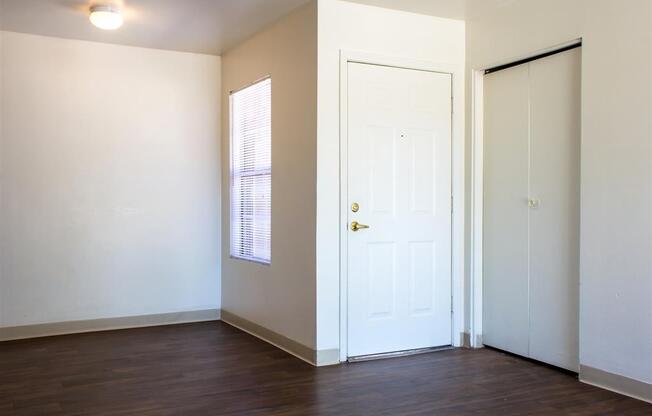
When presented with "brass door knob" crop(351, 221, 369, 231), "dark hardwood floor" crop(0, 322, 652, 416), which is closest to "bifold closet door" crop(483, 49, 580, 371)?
"dark hardwood floor" crop(0, 322, 652, 416)

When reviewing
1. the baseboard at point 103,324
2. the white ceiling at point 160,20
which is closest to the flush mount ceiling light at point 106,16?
the white ceiling at point 160,20

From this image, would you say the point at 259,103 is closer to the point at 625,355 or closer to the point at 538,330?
the point at 538,330

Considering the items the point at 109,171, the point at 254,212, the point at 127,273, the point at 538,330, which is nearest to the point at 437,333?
the point at 538,330

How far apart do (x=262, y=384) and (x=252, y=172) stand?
212 centimetres

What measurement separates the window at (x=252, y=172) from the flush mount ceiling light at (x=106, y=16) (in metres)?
1.25

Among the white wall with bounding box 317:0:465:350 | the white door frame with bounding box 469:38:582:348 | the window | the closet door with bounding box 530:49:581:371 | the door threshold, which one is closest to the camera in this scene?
the closet door with bounding box 530:49:581:371

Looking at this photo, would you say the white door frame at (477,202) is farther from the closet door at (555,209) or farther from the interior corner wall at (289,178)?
the interior corner wall at (289,178)

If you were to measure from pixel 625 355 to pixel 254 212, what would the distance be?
3083 millimetres

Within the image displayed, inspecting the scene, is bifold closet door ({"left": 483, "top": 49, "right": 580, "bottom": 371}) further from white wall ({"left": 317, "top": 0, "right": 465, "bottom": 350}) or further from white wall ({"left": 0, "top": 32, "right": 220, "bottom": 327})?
white wall ({"left": 0, "top": 32, "right": 220, "bottom": 327})

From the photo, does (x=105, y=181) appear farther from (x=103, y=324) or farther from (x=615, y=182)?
(x=615, y=182)

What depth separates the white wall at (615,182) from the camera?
346 centimetres

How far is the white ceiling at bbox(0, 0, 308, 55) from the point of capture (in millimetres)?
4402

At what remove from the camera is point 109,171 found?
217 inches

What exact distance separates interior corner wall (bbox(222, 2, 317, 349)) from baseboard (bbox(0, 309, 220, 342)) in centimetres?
69
